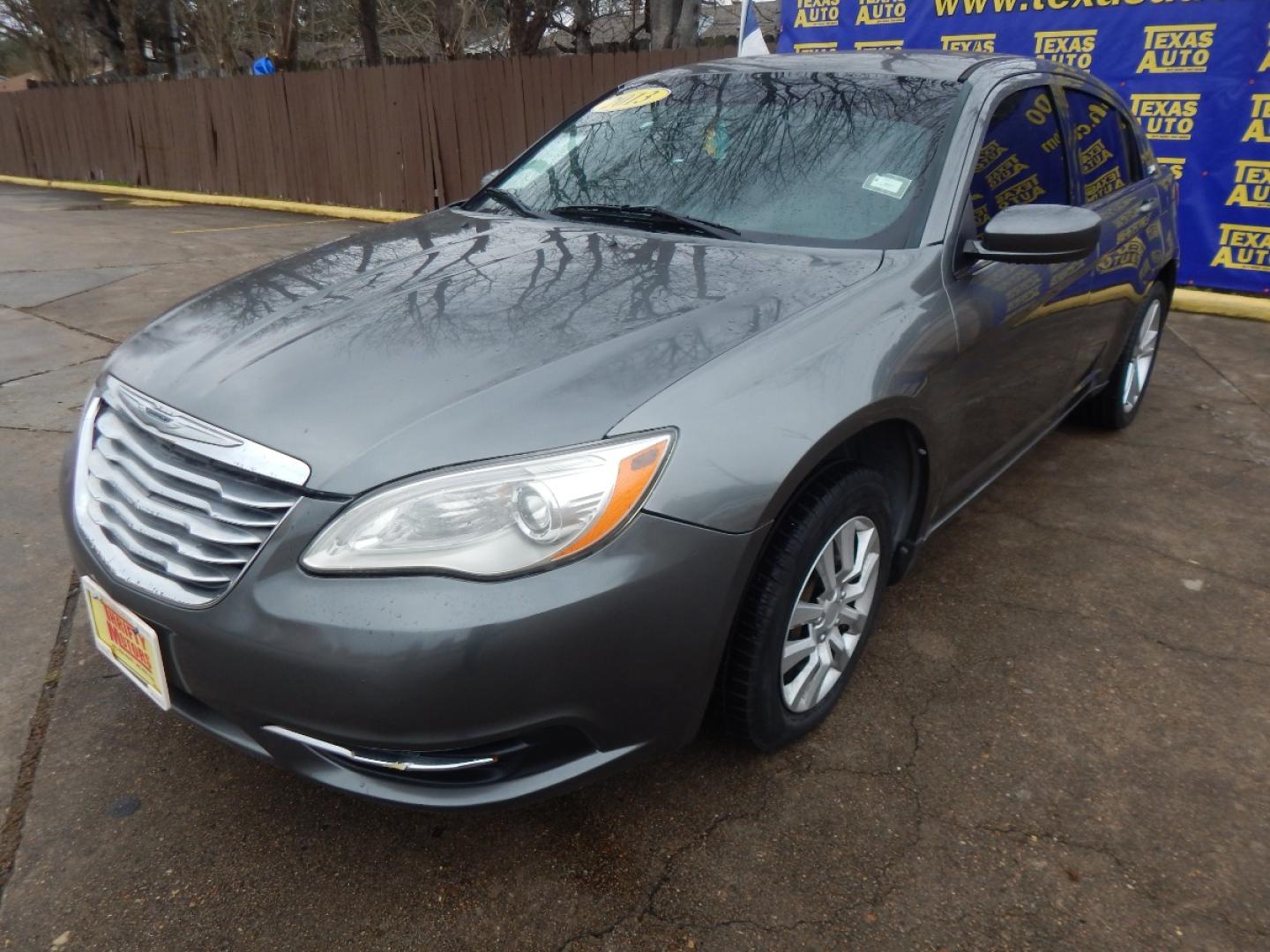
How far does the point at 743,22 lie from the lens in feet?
29.1

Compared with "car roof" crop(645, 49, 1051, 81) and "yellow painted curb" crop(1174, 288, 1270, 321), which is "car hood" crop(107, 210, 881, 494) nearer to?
"car roof" crop(645, 49, 1051, 81)

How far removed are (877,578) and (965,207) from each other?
107 cm

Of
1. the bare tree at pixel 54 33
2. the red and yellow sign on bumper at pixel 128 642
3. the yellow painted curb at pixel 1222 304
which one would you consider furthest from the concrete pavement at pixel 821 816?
the bare tree at pixel 54 33

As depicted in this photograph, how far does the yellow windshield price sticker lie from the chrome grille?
6.41ft

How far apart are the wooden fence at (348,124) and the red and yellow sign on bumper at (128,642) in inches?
344

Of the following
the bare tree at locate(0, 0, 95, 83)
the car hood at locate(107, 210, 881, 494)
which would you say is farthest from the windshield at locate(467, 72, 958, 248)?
the bare tree at locate(0, 0, 95, 83)

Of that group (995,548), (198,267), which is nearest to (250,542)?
(995,548)

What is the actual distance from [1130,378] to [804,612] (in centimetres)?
303

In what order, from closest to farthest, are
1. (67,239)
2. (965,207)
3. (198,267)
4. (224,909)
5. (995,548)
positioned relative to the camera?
(224,909) < (965,207) < (995,548) < (198,267) < (67,239)

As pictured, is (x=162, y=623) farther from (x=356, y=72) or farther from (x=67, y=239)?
(x=356, y=72)

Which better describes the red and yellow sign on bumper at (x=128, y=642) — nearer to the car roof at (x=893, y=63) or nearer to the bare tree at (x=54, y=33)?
the car roof at (x=893, y=63)

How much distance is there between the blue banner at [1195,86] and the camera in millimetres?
6660

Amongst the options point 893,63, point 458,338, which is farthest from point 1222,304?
point 458,338

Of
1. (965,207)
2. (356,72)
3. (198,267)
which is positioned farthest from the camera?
(356,72)
